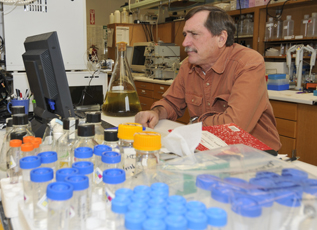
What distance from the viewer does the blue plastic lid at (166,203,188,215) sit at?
429 millimetres

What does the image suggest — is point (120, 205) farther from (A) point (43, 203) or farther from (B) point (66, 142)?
(B) point (66, 142)

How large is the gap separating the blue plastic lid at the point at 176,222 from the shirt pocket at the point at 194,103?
144 cm

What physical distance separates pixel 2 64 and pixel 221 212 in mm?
2093

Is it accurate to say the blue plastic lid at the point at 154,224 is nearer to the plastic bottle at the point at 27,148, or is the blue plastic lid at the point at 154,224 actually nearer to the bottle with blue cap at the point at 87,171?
the bottle with blue cap at the point at 87,171

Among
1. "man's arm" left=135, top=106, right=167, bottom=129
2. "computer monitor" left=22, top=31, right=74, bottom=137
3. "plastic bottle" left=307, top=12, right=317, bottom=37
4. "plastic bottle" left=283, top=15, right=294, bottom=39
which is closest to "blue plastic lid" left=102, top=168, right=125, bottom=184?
"computer monitor" left=22, top=31, right=74, bottom=137

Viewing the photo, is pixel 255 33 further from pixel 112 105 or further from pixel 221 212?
pixel 221 212

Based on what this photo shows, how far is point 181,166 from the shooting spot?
653mm

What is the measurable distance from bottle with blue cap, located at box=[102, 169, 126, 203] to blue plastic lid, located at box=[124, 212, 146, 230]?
0.12 m

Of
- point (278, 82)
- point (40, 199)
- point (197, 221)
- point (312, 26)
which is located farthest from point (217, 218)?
point (312, 26)

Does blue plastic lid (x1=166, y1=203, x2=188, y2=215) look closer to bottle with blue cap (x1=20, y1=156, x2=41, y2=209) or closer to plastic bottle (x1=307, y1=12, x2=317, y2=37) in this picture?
bottle with blue cap (x1=20, y1=156, x2=41, y2=209)

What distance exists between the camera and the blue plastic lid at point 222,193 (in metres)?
0.49

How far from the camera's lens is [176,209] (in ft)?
1.43

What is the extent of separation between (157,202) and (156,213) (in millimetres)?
32

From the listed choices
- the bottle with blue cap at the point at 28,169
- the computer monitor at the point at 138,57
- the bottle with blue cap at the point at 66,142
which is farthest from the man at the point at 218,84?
the computer monitor at the point at 138,57
